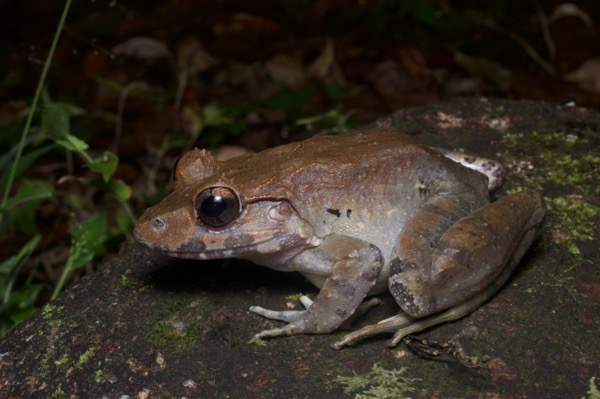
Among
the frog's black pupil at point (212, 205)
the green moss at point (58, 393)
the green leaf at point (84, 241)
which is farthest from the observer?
the green leaf at point (84, 241)

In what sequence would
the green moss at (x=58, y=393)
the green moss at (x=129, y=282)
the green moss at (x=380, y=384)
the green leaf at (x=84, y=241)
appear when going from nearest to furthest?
the green moss at (x=380, y=384) < the green moss at (x=58, y=393) < the green moss at (x=129, y=282) < the green leaf at (x=84, y=241)

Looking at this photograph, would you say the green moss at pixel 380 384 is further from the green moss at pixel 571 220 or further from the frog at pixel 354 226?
A: the green moss at pixel 571 220

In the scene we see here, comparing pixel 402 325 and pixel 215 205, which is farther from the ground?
pixel 215 205

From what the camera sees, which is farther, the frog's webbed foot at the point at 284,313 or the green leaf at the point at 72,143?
the green leaf at the point at 72,143

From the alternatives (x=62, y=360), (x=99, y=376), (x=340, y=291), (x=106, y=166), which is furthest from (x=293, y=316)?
(x=106, y=166)

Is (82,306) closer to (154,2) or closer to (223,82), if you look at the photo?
(223,82)

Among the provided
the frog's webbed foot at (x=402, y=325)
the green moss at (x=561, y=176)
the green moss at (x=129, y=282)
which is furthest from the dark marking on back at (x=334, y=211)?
the green moss at (x=561, y=176)

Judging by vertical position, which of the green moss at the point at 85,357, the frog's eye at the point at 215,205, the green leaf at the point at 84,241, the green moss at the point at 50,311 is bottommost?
the green leaf at the point at 84,241

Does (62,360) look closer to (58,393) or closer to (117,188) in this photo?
(58,393)
